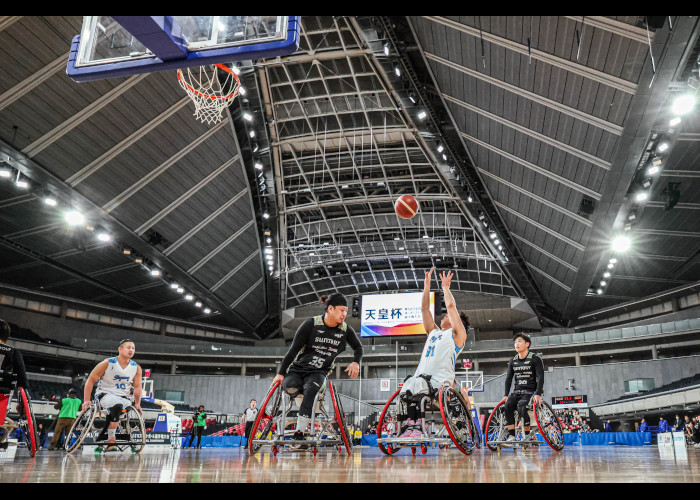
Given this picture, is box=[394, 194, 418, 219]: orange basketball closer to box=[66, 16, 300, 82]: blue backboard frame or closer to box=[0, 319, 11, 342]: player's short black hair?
box=[66, 16, 300, 82]: blue backboard frame

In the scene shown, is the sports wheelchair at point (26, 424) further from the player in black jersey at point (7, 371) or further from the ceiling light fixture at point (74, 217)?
the ceiling light fixture at point (74, 217)

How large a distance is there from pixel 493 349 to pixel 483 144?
71.1 ft

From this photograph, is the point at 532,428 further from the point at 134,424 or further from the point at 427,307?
the point at 134,424

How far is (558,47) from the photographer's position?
14008mm

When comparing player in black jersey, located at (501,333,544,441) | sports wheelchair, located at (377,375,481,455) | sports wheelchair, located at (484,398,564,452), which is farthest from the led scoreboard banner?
sports wheelchair, located at (377,375,481,455)

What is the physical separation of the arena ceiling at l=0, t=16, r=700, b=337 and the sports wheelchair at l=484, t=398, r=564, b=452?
343 inches

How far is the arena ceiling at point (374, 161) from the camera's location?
14773 millimetres

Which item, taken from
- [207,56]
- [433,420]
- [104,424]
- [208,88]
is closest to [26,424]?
[104,424]

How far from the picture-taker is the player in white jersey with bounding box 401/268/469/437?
528 cm

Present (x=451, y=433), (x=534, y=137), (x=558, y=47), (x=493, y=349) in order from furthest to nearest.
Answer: (x=493, y=349)
(x=534, y=137)
(x=558, y=47)
(x=451, y=433)

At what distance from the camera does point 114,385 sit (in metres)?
6.63

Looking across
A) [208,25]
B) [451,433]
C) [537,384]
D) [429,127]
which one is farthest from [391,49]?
[451,433]

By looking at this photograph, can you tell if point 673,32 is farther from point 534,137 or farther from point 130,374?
point 130,374

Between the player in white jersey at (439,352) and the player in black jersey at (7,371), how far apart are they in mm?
4283
